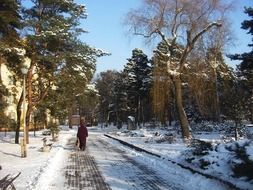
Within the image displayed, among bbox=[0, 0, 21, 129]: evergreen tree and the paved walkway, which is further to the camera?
bbox=[0, 0, 21, 129]: evergreen tree

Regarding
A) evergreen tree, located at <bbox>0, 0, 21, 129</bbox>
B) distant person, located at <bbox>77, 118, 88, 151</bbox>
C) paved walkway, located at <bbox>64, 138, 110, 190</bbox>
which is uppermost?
evergreen tree, located at <bbox>0, 0, 21, 129</bbox>

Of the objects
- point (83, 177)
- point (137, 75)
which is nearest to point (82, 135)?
point (83, 177)

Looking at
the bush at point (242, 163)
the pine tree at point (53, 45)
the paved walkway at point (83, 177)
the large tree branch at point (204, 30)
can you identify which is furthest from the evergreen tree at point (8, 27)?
the bush at point (242, 163)

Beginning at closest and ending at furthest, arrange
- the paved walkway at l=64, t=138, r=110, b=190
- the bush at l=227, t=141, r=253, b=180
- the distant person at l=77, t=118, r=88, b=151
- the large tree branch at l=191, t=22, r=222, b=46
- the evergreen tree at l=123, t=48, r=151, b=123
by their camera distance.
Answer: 1. the bush at l=227, t=141, r=253, b=180
2. the paved walkway at l=64, t=138, r=110, b=190
3. the distant person at l=77, t=118, r=88, b=151
4. the large tree branch at l=191, t=22, r=222, b=46
5. the evergreen tree at l=123, t=48, r=151, b=123

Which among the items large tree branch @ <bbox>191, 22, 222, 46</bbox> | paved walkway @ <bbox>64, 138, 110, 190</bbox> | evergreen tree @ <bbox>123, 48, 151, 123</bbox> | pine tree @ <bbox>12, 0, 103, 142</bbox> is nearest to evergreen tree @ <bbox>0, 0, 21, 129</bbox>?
pine tree @ <bbox>12, 0, 103, 142</bbox>

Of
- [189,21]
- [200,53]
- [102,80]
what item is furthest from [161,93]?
[102,80]

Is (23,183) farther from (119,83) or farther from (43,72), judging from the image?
(119,83)

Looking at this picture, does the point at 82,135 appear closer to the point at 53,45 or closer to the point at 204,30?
the point at 53,45

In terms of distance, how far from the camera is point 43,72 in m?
31.9

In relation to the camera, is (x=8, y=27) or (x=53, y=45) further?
(x=53, y=45)

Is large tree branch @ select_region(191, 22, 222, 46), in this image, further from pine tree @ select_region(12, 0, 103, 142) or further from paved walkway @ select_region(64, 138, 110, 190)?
paved walkway @ select_region(64, 138, 110, 190)

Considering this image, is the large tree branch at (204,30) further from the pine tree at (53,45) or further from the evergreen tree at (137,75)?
the evergreen tree at (137,75)

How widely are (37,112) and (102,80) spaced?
2332 inches

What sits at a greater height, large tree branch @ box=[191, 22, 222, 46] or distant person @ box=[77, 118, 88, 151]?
large tree branch @ box=[191, 22, 222, 46]
